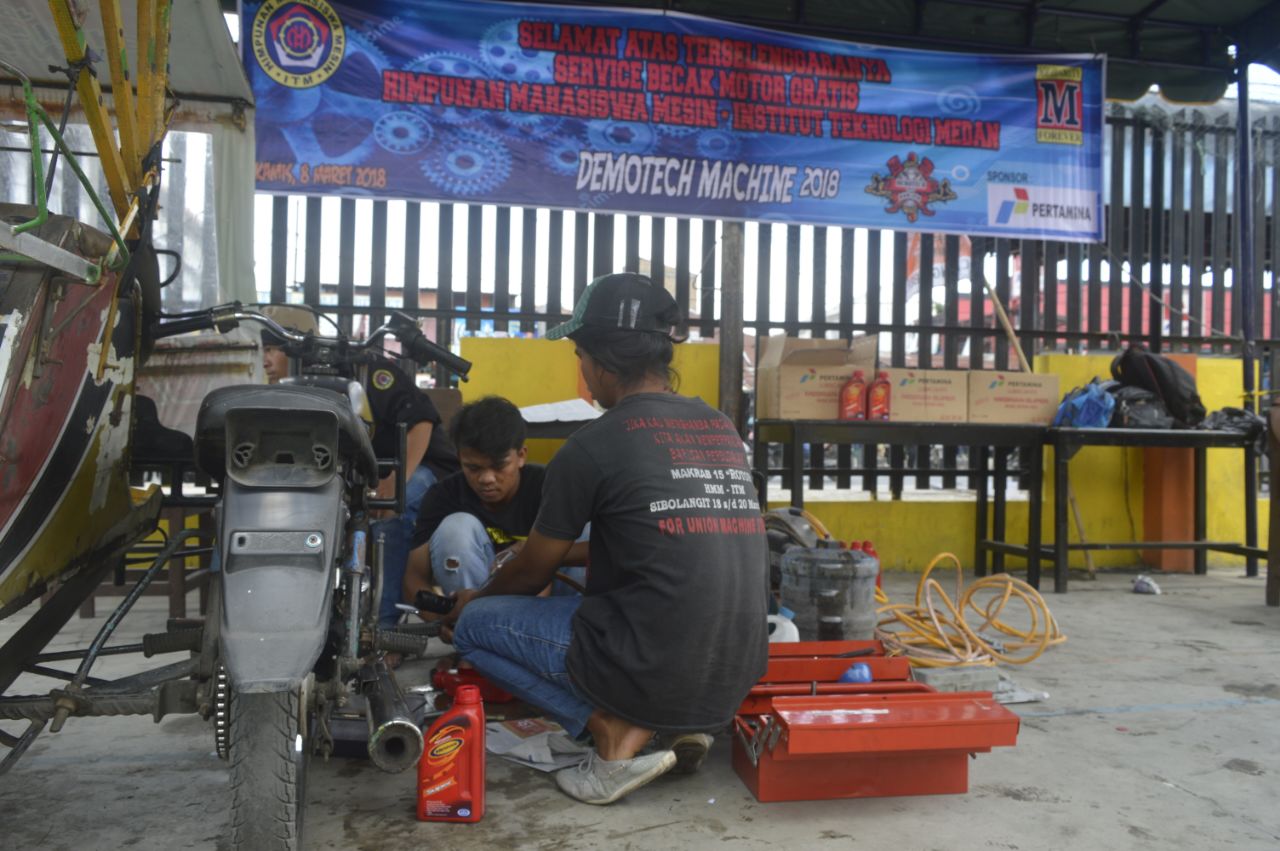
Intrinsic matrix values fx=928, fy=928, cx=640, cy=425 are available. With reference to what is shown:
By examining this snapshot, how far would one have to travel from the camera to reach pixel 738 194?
5438 millimetres

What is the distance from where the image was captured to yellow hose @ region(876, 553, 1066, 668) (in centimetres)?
361

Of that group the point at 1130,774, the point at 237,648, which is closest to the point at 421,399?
the point at 237,648

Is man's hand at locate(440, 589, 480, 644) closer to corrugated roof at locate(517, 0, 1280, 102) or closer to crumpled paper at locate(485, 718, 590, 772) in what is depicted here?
crumpled paper at locate(485, 718, 590, 772)

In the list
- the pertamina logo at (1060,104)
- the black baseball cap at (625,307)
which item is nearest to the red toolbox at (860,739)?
the black baseball cap at (625,307)

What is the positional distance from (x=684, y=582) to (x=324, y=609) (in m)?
0.85

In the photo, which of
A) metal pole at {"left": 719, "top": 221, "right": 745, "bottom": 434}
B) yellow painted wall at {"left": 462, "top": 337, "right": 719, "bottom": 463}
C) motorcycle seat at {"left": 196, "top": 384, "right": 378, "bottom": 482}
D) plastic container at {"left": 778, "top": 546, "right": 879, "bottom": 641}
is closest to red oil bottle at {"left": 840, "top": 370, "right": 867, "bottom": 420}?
metal pole at {"left": 719, "top": 221, "right": 745, "bottom": 434}

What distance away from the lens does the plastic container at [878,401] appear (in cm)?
567

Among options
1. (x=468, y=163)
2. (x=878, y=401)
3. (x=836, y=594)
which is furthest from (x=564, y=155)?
(x=836, y=594)

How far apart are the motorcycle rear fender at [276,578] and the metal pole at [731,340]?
4234mm

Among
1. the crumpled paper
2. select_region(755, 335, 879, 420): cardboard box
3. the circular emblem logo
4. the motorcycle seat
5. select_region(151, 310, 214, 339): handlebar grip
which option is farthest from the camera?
select_region(755, 335, 879, 420): cardboard box

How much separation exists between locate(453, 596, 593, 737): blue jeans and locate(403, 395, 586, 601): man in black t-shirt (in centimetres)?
29

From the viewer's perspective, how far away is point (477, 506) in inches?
132

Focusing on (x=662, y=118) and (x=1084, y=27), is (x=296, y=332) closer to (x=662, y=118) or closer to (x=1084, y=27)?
(x=662, y=118)

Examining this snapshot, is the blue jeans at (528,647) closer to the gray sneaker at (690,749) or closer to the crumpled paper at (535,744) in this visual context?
the crumpled paper at (535,744)
